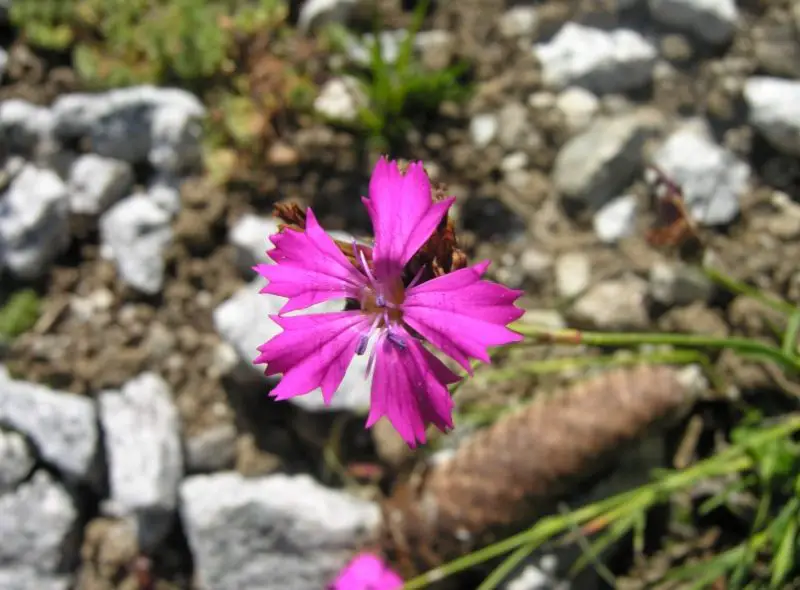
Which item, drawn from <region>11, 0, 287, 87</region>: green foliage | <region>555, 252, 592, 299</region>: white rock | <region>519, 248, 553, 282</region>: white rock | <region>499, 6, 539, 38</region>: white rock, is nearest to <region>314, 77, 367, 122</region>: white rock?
<region>11, 0, 287, 87</region>: green foliage

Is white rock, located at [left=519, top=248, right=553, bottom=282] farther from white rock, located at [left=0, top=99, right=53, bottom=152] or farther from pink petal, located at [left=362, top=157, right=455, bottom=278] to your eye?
white rock, located at [left=0, top=99, right=53, bottom=152]

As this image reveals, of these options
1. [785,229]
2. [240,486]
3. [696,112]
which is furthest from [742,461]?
[240,486]

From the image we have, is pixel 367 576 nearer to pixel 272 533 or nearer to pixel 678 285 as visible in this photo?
pixel 272 533

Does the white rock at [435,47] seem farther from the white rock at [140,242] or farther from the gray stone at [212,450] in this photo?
the gray stone at [212,450]

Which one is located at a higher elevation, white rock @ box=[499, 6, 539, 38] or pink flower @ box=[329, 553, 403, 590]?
white rock @ box=[499, 6, 539, 38]

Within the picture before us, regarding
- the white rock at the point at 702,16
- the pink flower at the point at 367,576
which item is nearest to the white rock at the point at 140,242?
the pink flower at the point at 367,576

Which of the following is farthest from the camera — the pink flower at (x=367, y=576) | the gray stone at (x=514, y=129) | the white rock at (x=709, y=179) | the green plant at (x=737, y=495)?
the gray stone at (x=514, y=129)

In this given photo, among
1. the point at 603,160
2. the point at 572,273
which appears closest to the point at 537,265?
the point at 572,273

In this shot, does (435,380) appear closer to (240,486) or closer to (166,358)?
(240,486)
